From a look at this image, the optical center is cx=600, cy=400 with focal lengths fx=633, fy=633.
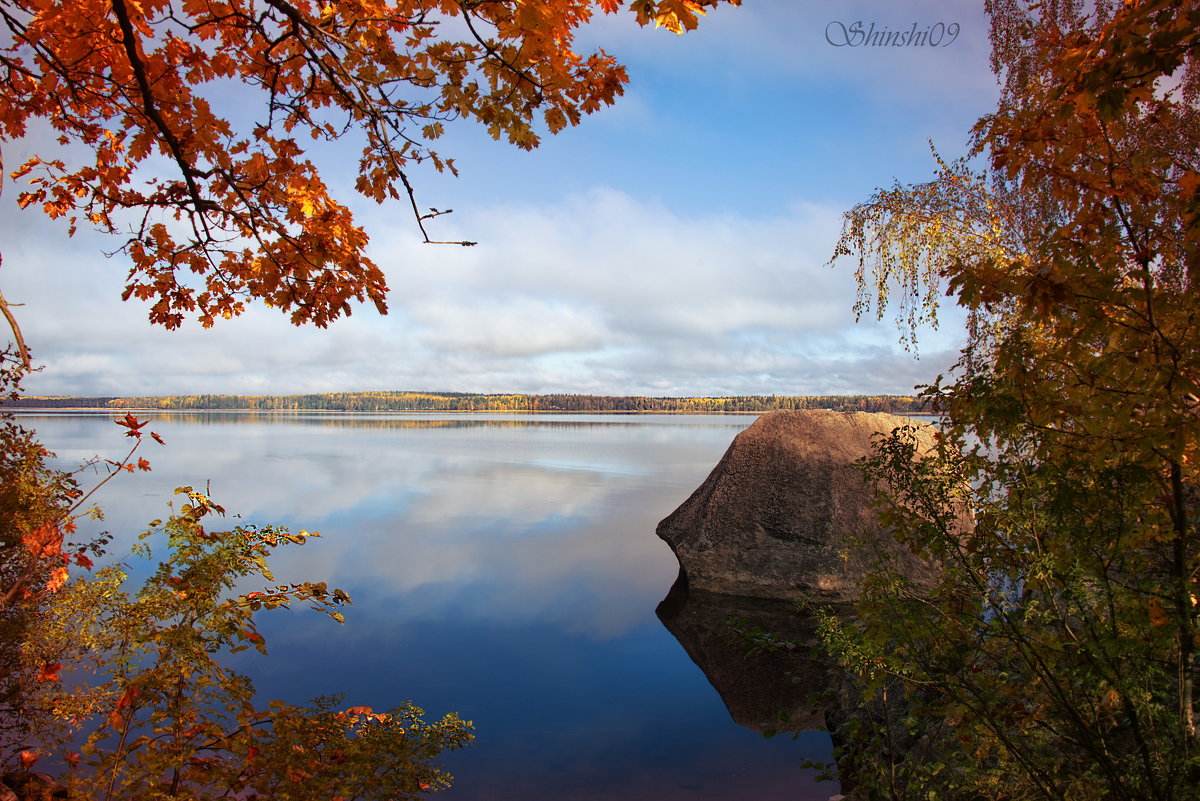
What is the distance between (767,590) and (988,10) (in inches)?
399

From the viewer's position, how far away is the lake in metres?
5.84

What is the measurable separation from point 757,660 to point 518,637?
348 centimetres

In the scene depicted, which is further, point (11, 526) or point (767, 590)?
point (767, 590)

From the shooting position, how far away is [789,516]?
10102 millimetres

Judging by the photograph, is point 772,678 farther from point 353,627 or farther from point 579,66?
point 579,66

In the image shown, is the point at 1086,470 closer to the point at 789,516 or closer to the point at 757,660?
the point at 757,660

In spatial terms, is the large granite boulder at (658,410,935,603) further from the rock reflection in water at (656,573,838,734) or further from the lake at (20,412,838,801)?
Answer: the lake at (20,412,838,801)

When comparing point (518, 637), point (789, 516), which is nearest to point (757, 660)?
point (789, 516)

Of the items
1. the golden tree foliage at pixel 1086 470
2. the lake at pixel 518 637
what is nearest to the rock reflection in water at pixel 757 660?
the lake at pixel 518 637

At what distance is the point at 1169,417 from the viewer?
79.8 inches

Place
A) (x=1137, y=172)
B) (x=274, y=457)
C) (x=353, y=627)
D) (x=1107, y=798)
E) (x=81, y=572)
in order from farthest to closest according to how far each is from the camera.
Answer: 1. (x=274, y=457)
2. (x=81, y=572)
3. (x=353, y=627)
4. (x=1107, y=798)
5. (x=1137, y=172)

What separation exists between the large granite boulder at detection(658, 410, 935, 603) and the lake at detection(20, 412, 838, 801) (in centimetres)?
149

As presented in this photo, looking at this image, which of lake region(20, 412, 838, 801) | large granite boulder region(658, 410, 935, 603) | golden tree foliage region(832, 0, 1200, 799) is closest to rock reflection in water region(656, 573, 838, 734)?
lake region(20, 412, 838, 801)

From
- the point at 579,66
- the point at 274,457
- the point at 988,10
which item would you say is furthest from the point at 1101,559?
the point at 274,457
